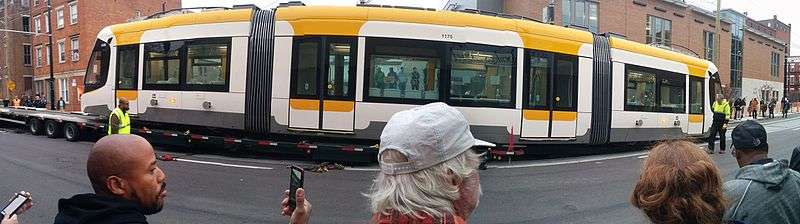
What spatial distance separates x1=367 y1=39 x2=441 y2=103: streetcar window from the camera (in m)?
10.2

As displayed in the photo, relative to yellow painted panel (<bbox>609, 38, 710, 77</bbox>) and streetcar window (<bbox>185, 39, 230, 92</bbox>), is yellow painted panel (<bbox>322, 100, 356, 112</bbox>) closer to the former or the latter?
streetcar window (<bbox>185, 39, 230, 92</bbox>)

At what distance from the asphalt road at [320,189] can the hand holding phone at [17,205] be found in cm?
367

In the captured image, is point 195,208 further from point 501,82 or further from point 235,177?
point 501,82

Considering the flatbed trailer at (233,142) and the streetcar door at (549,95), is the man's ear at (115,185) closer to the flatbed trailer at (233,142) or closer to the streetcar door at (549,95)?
the flatbed trailer at (233,142)

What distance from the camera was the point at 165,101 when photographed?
11.6 m

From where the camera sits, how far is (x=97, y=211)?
176cm

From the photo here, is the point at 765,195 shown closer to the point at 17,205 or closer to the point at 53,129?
the point at 17,205

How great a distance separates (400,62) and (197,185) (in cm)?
442

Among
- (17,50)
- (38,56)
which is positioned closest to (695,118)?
(38,56)

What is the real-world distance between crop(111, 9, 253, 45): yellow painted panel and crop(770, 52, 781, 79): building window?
6310cm

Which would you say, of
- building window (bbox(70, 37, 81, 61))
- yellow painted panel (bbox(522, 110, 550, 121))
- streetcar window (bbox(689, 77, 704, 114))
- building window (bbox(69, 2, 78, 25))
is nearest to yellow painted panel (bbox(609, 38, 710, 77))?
streetcar window (bbox(689, 77, 704, 114))

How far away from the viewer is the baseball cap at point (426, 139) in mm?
1521

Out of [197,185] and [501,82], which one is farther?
A: [501,82]

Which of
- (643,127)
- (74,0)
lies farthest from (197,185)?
(74,0)
